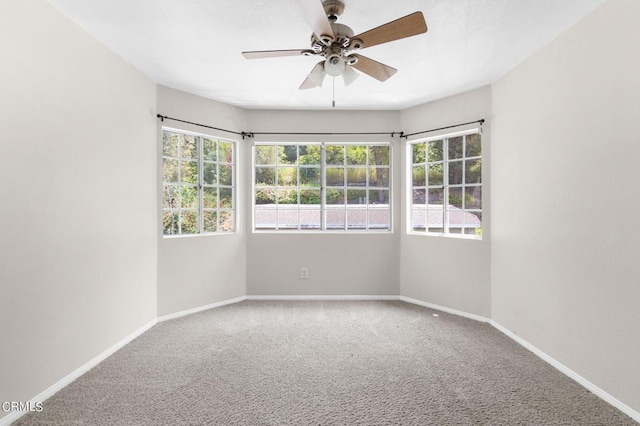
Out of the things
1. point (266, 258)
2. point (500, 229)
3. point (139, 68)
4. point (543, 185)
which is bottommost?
point (266, 258)

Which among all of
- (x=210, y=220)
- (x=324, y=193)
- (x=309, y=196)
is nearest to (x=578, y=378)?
(x=324, y=193)

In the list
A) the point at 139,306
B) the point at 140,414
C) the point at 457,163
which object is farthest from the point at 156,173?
the point at 457,163

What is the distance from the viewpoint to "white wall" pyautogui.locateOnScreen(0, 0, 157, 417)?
1935mm

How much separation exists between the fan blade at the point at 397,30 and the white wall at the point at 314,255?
2455 millimetres

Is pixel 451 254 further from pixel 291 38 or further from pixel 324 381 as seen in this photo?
pixel 291 38

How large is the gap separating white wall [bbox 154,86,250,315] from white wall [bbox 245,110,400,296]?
0.17 meters

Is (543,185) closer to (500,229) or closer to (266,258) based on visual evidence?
(500,229)

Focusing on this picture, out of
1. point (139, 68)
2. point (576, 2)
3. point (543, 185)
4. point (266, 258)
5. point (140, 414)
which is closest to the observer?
point (140, 414)

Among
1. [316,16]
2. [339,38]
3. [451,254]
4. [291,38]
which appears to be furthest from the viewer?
[451,254]

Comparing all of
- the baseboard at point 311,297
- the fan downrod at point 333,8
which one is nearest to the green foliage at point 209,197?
the baseboard at point 311,297

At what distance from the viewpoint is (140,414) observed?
1959 millimetres

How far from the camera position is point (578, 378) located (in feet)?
7.66

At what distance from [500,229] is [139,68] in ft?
12.8

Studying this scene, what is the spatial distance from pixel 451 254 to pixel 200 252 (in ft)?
9.64
